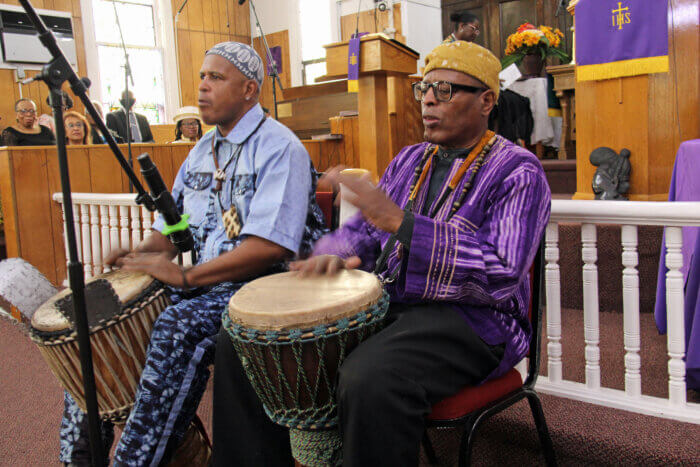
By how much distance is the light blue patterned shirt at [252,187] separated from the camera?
76.2 inches

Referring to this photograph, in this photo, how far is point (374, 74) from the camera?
18.0ft

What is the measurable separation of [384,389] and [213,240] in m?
0.94

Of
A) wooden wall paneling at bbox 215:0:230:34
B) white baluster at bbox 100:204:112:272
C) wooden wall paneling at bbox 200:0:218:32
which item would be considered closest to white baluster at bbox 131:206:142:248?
white baluster at bbox 100:204:112:272

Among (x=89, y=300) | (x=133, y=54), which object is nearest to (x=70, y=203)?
(x=89, y=300)

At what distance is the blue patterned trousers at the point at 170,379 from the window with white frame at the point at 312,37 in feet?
36.6

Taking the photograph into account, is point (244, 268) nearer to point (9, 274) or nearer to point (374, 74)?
point (9, 274)

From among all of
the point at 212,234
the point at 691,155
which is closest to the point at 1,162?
the point at 212,234

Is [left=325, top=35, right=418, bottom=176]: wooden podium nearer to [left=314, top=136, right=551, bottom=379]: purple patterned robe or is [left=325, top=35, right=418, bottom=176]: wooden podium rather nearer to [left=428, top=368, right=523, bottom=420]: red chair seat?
[left=314, top=136, right=551, bottom=379]: purple patterned robe

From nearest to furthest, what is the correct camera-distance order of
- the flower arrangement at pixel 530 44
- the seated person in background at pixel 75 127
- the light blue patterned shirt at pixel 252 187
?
the light blue patterned shirt at pixel 252 187 < the seated person in background at pixel 75 127 < the flower arrangement at pixel 530 44

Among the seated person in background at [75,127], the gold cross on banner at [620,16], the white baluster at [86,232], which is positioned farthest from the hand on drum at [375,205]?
the seated person in background at [75,127]

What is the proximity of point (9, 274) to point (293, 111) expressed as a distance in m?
7.22

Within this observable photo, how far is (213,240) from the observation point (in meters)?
2.09

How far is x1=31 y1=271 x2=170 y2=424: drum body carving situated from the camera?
69.3 inches

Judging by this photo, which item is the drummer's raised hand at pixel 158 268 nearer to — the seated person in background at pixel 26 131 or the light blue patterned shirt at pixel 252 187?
the light blue patterned shirt at pixel 252 187
